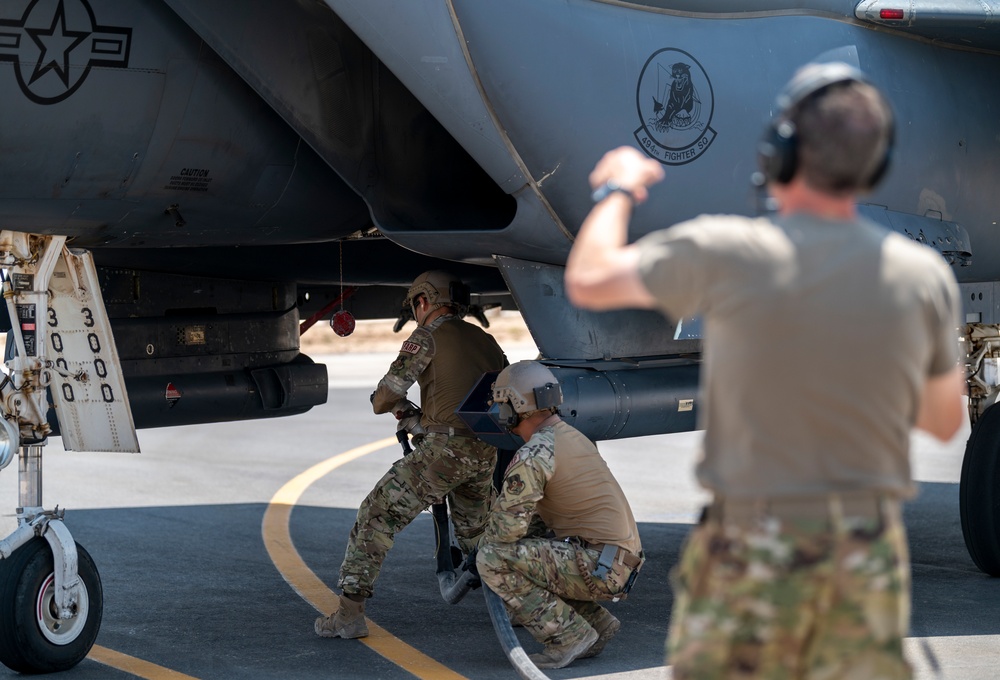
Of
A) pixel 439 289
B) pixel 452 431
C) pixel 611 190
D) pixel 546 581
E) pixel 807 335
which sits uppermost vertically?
pixel 611 190

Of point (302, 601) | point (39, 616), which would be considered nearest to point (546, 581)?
point (302, 601)

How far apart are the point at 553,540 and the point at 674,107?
1944 mm

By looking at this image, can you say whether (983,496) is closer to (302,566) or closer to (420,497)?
(420,497)

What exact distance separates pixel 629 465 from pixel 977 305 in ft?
17.4

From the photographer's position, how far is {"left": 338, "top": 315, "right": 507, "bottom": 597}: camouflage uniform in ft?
20.0

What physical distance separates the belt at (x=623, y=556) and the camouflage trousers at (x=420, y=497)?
970 millimetres

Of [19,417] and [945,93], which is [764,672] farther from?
[945,93]

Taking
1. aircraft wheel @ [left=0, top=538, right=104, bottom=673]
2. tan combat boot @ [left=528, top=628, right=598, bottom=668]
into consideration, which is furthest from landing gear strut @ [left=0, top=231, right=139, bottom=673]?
tan combat boot @ [left=528, top=628, right=598, bottom=668]

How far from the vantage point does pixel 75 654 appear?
543cm

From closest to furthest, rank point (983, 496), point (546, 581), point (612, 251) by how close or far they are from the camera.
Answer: point (612, 251) < point (546, 581) < point (983, 496)

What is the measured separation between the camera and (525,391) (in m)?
5.42

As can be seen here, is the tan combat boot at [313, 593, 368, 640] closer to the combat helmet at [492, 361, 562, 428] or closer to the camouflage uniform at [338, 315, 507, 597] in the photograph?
the camouflage uniform at [338, 315, 507, 597]

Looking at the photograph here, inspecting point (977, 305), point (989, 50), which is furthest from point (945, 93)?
point (977, 305)

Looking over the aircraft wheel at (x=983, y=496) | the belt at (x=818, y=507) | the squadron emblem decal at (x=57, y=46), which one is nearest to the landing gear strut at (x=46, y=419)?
the squadron emblem decal at (x=57, y=46)
